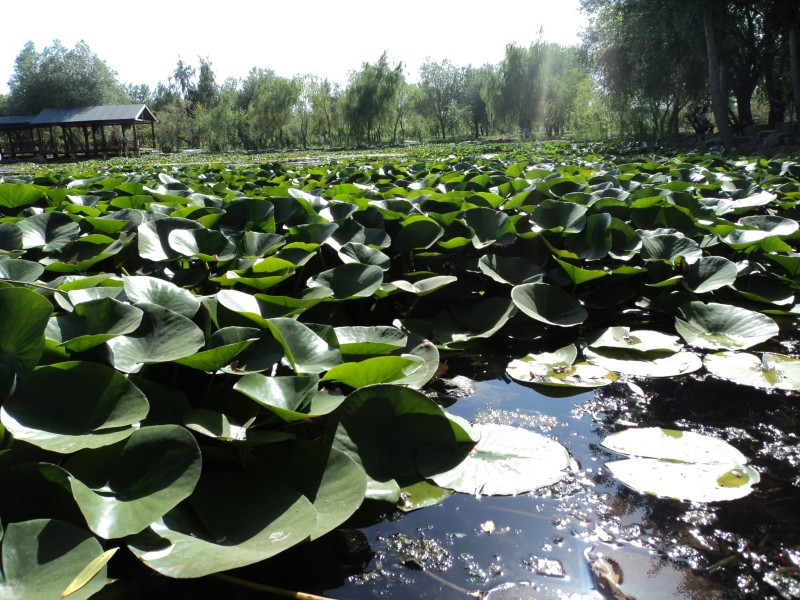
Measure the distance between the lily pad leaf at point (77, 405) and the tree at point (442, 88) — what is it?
2184 inches

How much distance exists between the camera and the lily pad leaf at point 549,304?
73.3 inches

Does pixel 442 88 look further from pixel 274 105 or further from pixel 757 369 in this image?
pixel 757 369

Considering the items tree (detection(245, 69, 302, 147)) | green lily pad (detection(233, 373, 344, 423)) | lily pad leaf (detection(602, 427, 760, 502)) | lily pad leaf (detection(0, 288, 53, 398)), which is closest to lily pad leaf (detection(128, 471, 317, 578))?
green lily pad (detection(233, 373, 344, 423))

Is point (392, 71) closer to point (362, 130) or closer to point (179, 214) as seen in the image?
point (362, 130)

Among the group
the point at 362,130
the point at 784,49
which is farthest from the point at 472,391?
the point at 362,130

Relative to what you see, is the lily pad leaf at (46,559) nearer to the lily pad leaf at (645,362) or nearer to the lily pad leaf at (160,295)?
the lily pad leaf at (160,295)

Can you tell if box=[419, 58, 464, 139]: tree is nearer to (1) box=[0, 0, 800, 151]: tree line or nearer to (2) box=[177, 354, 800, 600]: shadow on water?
(1) box=[0, 0, 800, 151]: tree line

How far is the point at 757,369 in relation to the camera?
5.51 feet

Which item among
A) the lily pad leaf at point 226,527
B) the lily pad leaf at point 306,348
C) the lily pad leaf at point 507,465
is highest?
the lily pad leaf at point 306,348

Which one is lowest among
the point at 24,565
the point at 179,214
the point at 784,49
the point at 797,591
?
the point at 797,591

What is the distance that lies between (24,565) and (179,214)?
5.74ft

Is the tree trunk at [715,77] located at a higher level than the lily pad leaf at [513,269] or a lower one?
higher

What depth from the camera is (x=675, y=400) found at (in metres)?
1.57

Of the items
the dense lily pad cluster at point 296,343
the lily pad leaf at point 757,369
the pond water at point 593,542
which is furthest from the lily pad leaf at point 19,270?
the lily pad leaf at point 757,369
